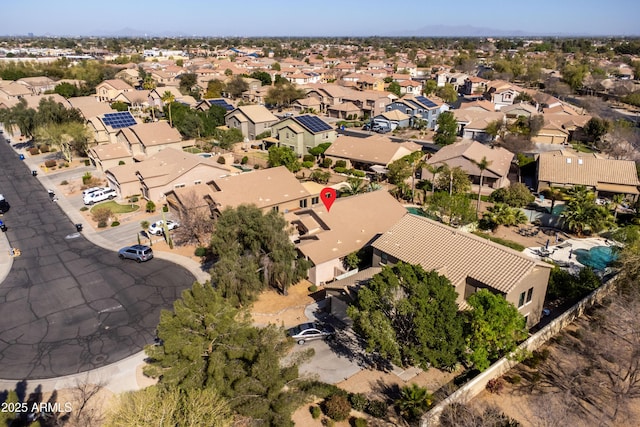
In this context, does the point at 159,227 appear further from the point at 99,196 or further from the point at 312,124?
the point at 312,124

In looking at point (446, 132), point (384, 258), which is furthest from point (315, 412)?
point (446, 132)

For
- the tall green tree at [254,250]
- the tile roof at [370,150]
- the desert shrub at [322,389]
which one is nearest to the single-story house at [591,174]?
the tile roof at [370,150]

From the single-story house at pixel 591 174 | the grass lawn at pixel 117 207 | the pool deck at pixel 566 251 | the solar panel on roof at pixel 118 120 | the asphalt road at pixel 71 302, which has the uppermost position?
the solar panel on roof at pixel 118 120

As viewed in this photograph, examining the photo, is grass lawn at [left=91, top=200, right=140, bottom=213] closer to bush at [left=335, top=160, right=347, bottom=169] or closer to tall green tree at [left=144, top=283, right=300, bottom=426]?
bush at [left=335, top=160, right=347, bottom=169]

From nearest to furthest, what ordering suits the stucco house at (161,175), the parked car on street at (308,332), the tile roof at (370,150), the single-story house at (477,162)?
the parked car on street at (308,332) → the stucco house at (161,175) → the single-story house at (477,162) → the tile roof at (370,150)

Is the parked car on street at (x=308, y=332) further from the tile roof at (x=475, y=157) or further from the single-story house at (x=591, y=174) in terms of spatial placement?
the single-story house at (x=591, y=174)

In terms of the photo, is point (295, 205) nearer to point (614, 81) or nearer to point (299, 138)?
point (299, 138)
